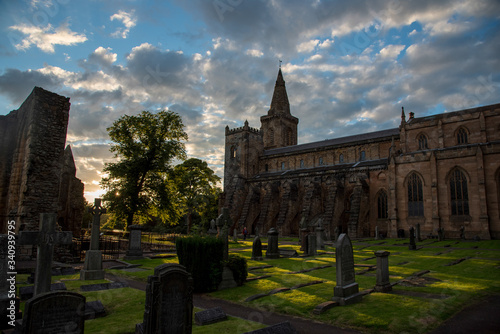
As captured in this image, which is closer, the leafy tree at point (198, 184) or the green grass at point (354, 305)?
the green grass at point (354, 305)

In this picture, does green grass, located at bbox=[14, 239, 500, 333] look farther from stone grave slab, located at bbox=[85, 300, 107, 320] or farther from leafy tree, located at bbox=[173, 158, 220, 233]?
leafy tree, located at bbox=[173, 158, 220, 233]

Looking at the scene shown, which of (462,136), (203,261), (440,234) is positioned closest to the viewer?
(203,261)

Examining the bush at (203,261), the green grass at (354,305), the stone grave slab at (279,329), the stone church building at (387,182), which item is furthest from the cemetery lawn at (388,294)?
the stone church building at (387,182)

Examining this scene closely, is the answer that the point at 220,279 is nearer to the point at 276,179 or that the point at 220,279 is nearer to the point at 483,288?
the point at 483,288

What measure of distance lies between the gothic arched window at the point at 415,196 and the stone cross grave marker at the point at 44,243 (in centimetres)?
3143

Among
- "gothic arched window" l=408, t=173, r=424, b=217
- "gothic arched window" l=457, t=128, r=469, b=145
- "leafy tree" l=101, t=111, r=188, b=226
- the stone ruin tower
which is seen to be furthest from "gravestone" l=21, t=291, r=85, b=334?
"gothic arched window" l=457, t=128, r=469, b=145

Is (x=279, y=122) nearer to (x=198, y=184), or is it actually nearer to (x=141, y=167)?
(x=198, y=184)

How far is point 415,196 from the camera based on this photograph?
31.2m

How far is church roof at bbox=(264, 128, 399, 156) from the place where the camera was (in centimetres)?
4034

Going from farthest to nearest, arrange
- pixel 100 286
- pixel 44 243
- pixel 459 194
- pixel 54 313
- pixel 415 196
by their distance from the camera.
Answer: pixel 415 196
pixel 459 194
pixel 100 286
pixel 44 243
pixel 54 313

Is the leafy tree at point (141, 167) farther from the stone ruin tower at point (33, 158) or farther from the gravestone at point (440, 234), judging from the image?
the gravestone at point (440, 234)

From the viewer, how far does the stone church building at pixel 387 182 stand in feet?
92.5

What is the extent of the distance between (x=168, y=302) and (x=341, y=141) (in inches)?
1685

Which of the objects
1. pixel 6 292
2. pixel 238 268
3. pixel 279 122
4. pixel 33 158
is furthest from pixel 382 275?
pixel 279 122
